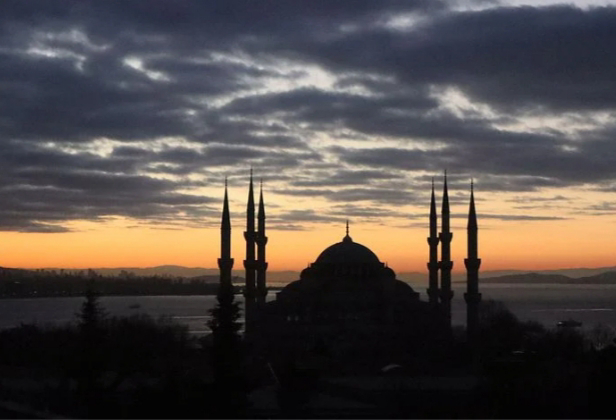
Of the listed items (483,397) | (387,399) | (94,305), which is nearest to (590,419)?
(483,397)

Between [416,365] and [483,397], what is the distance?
11769 mm

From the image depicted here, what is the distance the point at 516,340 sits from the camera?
54.9m

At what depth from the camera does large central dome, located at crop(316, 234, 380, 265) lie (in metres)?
61.4

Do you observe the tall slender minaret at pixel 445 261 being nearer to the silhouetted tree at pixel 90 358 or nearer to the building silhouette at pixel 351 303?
the building silhouette at pixel 351 303

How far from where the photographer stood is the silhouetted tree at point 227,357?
2844 cm

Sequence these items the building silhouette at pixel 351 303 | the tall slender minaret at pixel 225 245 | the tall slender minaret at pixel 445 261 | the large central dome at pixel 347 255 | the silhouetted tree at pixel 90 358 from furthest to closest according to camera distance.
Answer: the large central dome at pixel 347 255 → the tall slender minaret at pixel 445 261 → the tall slender minaret at pixel 225 245 → the building silhouette at pixel 351 303 → the silhouetted tree at pixel 90 358

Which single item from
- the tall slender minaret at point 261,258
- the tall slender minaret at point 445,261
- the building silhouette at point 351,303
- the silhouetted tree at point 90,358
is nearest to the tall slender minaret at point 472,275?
the building silhouette at point 351,303

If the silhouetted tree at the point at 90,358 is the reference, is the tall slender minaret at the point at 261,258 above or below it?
above

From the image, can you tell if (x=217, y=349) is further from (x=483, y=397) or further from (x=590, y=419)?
(x=590, y=419)

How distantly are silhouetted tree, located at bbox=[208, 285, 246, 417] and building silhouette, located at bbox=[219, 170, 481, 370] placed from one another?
1889 cm

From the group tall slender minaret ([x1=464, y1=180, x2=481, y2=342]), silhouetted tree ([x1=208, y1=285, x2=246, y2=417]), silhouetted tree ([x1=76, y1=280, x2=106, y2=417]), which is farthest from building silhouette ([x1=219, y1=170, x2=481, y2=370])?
silhouetted tree ([x1=208, y1=285, x2=246, y2=417])

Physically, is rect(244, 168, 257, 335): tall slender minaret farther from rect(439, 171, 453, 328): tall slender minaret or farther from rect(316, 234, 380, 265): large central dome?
rect(439, 171, 453, 328): tall slender minaret

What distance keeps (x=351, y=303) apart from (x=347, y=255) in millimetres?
4478

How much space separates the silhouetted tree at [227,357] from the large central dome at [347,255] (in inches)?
1153
